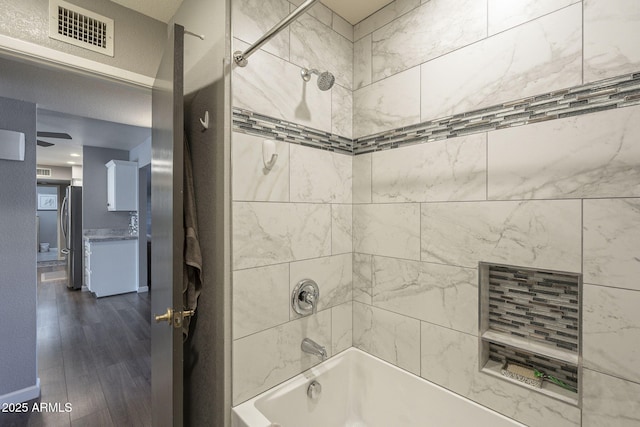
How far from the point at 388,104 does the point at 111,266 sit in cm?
530

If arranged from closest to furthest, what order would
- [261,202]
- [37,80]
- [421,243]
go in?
1. [261,202]
2. [421,243]
3. [37,80]

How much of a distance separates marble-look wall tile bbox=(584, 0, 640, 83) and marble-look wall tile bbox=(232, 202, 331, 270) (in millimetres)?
1283

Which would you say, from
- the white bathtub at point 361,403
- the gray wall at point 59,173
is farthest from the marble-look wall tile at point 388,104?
the gray wall at point 59,173

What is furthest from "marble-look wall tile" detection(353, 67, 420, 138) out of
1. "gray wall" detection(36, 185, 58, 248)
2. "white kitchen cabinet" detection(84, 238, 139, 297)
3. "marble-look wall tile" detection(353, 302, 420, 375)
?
"gray wall" detection(36, 185, 58, 248)

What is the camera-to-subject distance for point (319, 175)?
1638mm

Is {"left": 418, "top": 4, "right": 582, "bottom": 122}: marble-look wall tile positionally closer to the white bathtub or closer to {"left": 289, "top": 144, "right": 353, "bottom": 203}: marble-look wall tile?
{"left": 289, "top": 144, "right": 353, "bottom": 203}: marble-look wall tile

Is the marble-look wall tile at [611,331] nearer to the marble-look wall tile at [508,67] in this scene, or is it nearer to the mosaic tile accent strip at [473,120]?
the mosaic tile accent strip at [473,120]

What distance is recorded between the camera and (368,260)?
69.6 inches

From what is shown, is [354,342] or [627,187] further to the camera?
[354,342]

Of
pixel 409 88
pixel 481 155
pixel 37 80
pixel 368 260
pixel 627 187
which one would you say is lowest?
pixel 368 260

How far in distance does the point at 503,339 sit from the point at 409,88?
1.35m

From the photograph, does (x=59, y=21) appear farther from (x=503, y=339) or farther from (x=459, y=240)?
(x=503, y=339)

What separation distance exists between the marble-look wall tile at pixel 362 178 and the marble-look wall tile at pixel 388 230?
0.06 m

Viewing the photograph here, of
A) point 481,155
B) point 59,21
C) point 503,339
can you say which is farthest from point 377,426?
point 59,21
